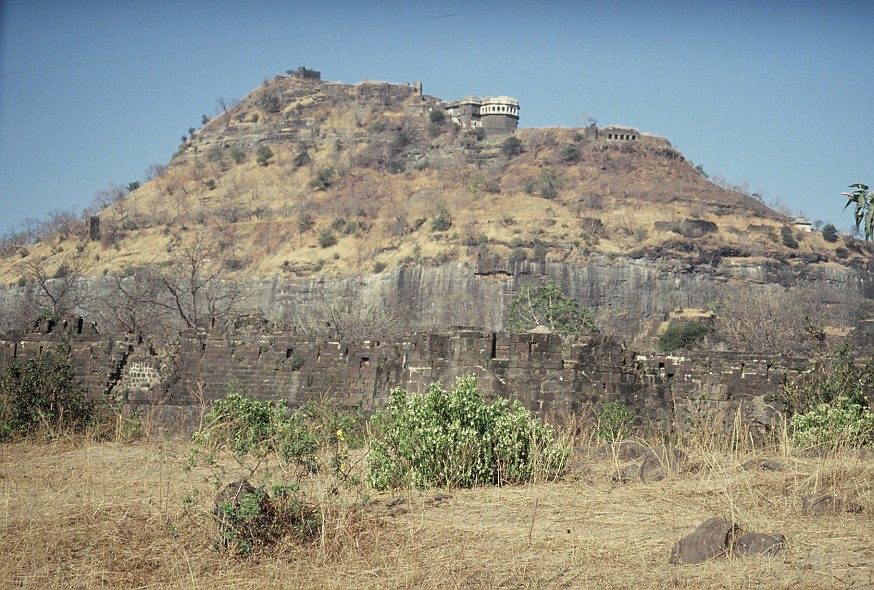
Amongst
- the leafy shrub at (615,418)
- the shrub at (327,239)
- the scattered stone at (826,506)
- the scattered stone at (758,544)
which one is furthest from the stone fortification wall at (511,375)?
the shrub at (327,239)

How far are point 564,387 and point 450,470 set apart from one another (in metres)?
5.63

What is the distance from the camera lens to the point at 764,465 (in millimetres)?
9602

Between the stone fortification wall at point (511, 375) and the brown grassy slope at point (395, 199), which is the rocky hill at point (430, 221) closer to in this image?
the brown grassy slope at point (395, 199)

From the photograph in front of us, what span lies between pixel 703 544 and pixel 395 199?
323ft

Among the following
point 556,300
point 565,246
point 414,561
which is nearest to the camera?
point 414,561

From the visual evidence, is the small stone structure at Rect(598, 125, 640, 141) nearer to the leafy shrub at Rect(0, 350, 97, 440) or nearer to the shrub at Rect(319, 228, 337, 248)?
the shrub at Rect(319, 228, 337, 248)

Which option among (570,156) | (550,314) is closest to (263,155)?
(570,156)

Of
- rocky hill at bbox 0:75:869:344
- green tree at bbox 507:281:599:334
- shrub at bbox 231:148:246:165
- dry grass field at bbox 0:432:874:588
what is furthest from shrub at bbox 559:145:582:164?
dry grass field at bbox 0:432:874:588

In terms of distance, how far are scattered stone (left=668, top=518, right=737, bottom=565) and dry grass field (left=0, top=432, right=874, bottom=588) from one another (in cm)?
11

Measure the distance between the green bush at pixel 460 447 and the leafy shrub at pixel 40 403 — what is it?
5639 mm

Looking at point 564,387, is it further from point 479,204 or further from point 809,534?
point 479,204

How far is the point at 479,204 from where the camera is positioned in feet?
318

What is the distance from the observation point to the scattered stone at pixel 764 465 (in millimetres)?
9492

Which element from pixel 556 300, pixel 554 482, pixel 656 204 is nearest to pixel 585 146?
pixel 656 204
